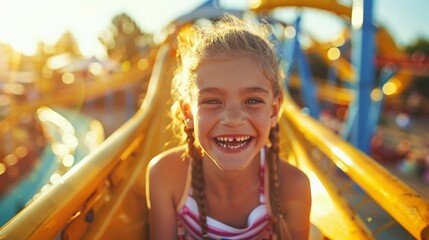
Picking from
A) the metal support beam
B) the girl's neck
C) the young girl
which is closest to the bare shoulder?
the young girl

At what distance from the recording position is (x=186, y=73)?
1225 mm

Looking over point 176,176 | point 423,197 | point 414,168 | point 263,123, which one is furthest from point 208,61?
point 414,168

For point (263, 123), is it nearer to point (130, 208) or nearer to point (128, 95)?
point (130, 208)

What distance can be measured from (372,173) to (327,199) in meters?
0.47

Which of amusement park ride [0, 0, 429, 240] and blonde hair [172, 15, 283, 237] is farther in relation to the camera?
blonde hair [172, 15, 283, 237]

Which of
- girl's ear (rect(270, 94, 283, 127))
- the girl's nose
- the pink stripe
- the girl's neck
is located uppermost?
girl's ear (rect(270, 94, 283, 127))

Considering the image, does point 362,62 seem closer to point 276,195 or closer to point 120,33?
point 276,195

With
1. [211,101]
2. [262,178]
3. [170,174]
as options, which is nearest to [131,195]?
[170,174]

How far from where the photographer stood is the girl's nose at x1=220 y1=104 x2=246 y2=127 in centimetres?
102

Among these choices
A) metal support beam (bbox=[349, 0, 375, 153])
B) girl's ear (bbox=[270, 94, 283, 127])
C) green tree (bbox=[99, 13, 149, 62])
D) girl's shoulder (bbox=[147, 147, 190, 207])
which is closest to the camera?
girl's ear (bbox=[270, 94, 283, 127])

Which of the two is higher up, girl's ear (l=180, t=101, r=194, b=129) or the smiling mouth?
girl's ear (l=180, t=101, r=194, b=129)

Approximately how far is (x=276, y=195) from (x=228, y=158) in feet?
1.02

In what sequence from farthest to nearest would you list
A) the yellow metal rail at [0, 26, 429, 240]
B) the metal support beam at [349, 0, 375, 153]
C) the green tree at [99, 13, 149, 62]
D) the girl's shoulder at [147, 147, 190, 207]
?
the green tree at [99, 13, 149, 62]
the metal support beam at [349, 0, 375, 153]
the girl's shoulder at [147, 147, 190, 207]
the yellow metal rail at [0, 26, 429, 240]

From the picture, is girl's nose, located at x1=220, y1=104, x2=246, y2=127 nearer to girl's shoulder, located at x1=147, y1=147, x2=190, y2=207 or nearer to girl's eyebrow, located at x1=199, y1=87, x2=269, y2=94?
girl's eyebrow, located at x1=199, y1=87, x2=269, y2=94
